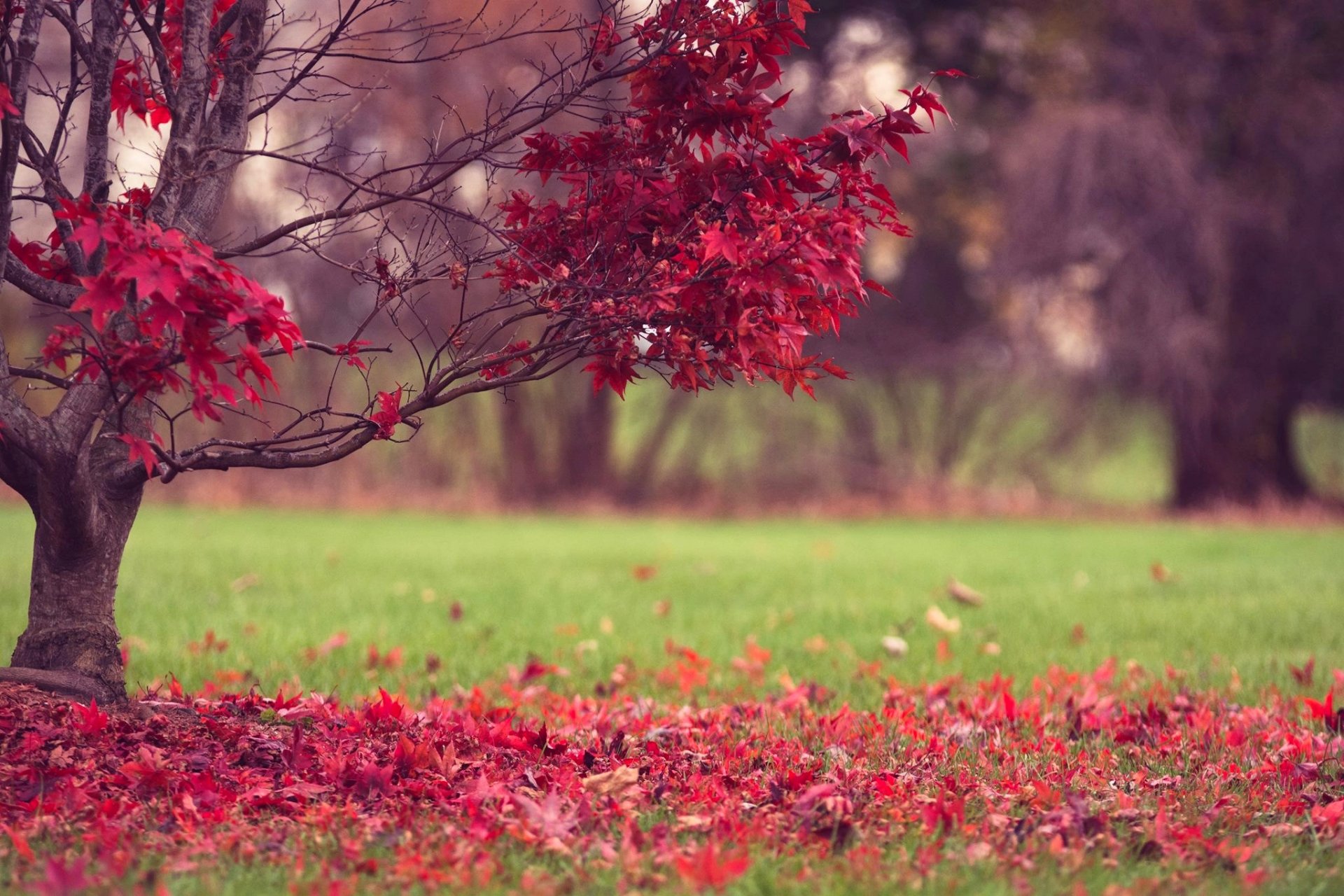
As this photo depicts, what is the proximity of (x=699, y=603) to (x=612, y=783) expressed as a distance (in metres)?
5.07

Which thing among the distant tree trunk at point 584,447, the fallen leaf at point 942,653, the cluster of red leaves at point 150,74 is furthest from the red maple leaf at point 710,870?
the distant tree trunk at point 584,447

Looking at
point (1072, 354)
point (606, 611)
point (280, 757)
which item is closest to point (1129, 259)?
point (1072, 354)

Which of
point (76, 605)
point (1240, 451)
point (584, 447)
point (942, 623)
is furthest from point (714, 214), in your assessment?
point (1240, 451)

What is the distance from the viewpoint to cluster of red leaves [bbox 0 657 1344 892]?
8.82 ft

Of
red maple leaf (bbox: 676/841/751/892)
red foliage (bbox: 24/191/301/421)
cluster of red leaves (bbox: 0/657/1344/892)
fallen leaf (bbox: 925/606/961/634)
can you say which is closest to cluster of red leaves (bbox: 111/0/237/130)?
red foliage (bbox: 24/191/301/421)

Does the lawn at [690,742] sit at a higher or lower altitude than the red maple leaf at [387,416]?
lower

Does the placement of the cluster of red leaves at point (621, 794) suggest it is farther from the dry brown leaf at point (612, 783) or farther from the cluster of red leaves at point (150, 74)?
the cluster of red leaves at point (150, 74)

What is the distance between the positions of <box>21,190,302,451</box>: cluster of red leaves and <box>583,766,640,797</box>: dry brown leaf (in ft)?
4.47

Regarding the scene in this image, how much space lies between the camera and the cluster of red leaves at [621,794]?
8.82 ft

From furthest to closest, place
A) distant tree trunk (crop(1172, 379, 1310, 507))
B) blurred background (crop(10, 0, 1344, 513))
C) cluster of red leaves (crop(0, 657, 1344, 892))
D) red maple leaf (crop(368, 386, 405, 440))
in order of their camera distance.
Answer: distant tree trunk (crop(1172, 379, 1310, 507)) → blurred background (crop(10, 0, 1344, 513)) → red maple leaf (crop(368, 386, 405, 440)) → cluster of red leaves (crop(0, 657, 1344, 892))

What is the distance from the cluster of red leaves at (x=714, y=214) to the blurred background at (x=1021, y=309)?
10973 mm

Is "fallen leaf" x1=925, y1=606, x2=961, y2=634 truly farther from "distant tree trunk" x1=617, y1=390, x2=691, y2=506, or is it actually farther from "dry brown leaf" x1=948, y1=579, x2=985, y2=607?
"distant tree trunk" x1=617, y1=390, x2=691, y2=506

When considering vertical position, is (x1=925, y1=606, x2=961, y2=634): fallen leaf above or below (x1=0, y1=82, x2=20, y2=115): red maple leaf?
below

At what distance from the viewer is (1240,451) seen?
710 inches
